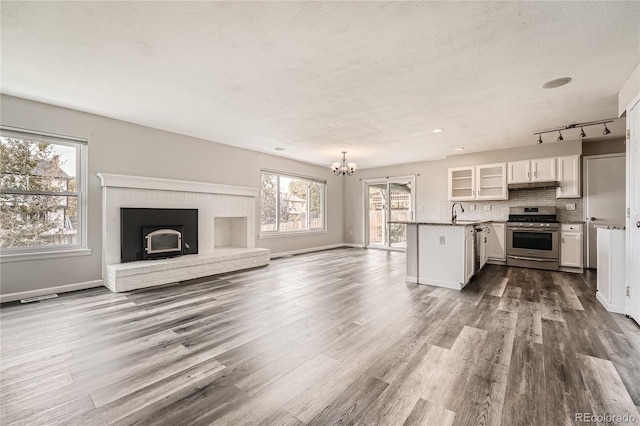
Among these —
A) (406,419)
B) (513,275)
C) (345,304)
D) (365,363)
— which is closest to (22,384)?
(365,363)

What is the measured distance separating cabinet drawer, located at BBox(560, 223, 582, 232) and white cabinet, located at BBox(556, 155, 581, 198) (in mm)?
592

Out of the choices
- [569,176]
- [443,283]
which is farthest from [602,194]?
[443,283]

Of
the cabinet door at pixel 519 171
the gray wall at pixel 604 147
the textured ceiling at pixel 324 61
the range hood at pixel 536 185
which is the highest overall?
the textured ceiling at pixel 324 61

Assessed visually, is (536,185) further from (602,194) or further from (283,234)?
(283,234)

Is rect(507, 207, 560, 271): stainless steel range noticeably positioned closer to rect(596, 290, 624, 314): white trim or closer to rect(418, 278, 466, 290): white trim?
rect(596, 290, 624, 314): white trim

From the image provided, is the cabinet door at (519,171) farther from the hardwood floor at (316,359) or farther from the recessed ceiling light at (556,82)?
the recessed ceiling light at (556,82)

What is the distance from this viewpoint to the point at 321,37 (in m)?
2.29

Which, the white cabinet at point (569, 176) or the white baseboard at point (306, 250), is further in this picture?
the white baseboard at point (306, 250)

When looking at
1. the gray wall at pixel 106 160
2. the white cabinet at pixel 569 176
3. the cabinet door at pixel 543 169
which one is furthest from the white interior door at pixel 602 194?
the gray wall at pixel 106 160

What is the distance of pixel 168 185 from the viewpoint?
15.3 feet

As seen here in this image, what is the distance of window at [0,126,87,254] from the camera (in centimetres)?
351

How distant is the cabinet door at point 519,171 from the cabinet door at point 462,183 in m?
0.74

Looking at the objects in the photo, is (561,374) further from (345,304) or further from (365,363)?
(345,304)

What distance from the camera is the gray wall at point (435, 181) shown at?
5689 millimetres
